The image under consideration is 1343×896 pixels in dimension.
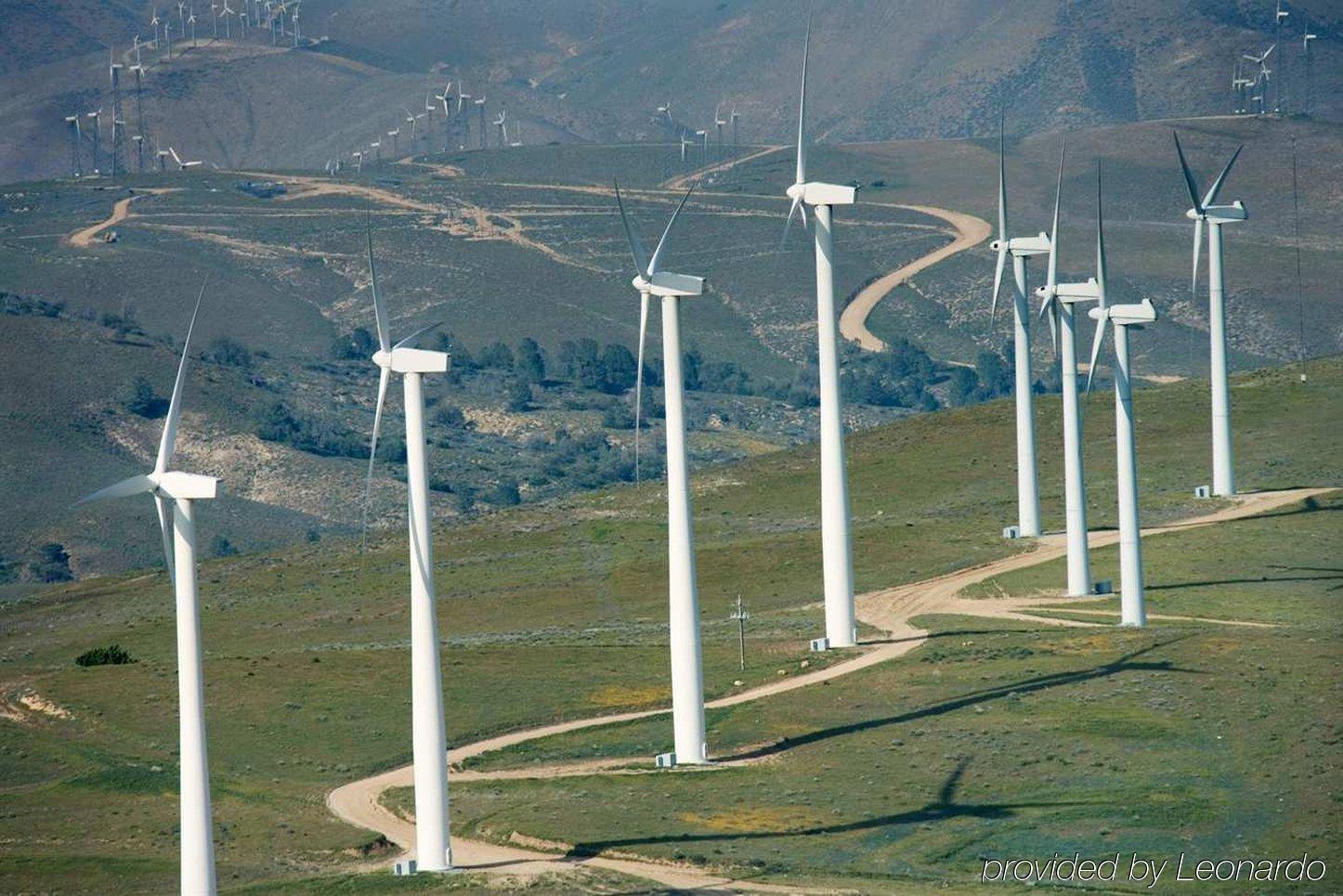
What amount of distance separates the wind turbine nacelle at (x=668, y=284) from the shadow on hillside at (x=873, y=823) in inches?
750

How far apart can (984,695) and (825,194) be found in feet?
76.9

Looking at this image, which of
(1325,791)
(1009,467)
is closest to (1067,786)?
(1325,791)

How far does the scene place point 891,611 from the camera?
4360 inches

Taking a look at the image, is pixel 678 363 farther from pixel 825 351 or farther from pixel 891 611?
pixel 891 611


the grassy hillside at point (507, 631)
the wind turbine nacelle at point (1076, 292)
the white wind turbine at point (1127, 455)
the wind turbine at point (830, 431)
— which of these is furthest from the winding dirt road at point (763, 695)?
the wind turbine nacelle at point (1076, 292)

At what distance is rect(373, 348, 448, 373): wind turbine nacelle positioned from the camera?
67750mm

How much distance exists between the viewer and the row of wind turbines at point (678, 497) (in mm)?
59375

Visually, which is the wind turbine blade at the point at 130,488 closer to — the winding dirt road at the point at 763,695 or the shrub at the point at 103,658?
Result: the winding dirt road at the point at 763,695

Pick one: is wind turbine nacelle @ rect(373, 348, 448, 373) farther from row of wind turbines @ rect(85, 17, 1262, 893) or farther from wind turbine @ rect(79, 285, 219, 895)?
wind turbine @ rect(79, 285, 219, 895)

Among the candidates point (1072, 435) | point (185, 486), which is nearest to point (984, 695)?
point (1072, 435)

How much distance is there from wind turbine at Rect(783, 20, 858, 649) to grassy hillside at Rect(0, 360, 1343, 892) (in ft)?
11.6

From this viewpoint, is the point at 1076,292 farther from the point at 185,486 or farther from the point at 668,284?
the point at 185,486

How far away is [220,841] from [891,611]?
1733 inches

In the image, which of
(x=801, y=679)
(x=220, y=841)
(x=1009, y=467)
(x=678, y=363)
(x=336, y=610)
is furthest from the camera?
(x=1009, y=467)
